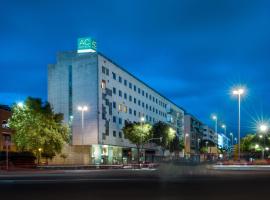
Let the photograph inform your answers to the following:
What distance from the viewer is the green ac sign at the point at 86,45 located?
10956cm

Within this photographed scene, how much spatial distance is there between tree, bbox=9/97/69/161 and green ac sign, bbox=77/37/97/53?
1223 inches

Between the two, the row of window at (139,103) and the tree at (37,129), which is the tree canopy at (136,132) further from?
the tree at (37,129)

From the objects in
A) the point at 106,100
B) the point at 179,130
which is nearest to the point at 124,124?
the point at 106,100

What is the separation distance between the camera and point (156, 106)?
160 meters

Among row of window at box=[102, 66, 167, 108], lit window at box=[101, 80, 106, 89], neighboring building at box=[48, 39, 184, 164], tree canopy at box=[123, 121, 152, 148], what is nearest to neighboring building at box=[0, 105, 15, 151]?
neighboring building at box=[48, 39, 184, 164]

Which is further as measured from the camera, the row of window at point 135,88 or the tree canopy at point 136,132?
the tree canopy at point 136,132

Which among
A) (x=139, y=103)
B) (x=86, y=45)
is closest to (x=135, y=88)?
(x=139, y=103)

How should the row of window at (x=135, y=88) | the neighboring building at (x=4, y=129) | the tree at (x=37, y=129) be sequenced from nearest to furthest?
the tree at (x=37, y=129)
the neighboring building at (x=4, y=129)
the row of window at (x=135, y=88)

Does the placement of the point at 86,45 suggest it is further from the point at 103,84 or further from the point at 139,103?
the point at 139,103

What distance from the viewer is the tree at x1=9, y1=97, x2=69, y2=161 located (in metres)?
77.2

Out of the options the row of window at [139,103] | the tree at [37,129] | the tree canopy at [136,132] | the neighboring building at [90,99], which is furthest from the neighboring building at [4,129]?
the tree canopy at [136,132]

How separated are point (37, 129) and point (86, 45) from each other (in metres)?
36.6

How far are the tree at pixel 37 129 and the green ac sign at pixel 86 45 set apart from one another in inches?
1223

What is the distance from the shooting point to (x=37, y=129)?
77.9m
